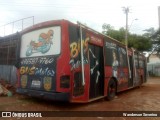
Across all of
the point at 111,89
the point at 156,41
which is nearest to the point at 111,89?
the point at 111,89

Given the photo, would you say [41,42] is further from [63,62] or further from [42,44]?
[63,62]

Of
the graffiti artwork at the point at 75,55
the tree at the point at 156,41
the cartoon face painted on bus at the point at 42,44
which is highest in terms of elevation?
the tree at the point at 156,41

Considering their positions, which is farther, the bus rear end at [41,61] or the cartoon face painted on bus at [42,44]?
the cartoon face painted on bus at [42,44]

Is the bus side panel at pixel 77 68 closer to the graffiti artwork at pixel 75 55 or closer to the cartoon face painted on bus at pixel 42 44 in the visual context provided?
the graffiti artwork at pixel 75 55

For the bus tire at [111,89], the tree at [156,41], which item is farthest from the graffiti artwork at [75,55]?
the tree at [156,41]

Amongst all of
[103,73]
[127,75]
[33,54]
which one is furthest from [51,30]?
[127,75]

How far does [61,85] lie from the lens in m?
6.19

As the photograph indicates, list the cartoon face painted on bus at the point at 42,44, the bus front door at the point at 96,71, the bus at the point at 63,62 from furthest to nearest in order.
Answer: the bus front door at the point at 96,71 < the cartoon face painted on bus at the point at 42,44 < the bus at the point at 63,62

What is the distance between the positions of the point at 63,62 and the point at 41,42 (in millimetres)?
1281

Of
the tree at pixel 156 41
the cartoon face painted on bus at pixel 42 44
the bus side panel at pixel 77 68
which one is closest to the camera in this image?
the bus side panel at pixel 77 68

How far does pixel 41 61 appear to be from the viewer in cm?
685

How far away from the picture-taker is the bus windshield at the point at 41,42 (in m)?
6.57

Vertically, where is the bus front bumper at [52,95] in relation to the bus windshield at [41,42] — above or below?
below

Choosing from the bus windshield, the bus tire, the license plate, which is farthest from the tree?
the license plate
